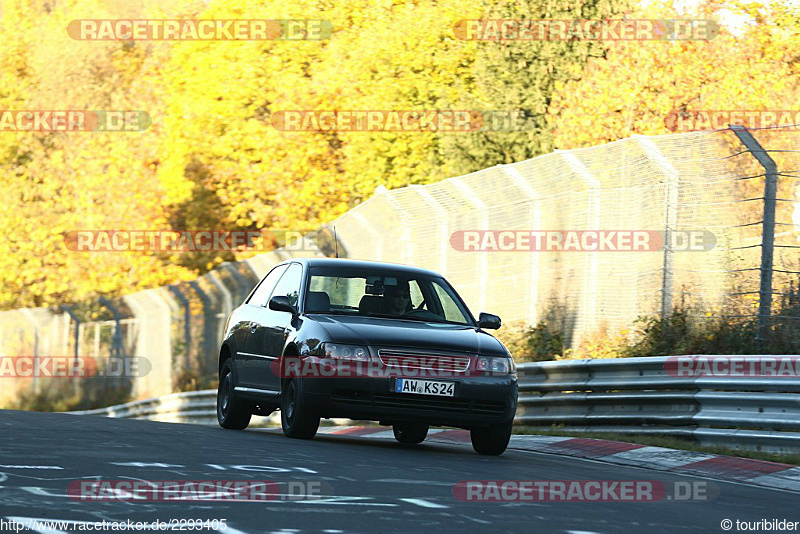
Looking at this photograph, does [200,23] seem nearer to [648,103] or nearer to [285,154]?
[285,154]

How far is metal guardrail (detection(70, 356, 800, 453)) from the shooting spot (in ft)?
39.6

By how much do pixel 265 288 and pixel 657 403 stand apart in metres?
3.89

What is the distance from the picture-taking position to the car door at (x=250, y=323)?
13.7 meters

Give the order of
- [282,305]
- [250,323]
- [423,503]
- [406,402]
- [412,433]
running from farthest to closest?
1. [412,433]
2. [250,323]
3. [282,305]
4. [406,402]
5. [423,503]

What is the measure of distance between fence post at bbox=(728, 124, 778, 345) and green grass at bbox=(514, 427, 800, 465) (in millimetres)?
1868

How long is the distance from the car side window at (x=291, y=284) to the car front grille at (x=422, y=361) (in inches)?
63.2

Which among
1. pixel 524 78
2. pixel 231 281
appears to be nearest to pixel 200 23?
pixel 524 78
